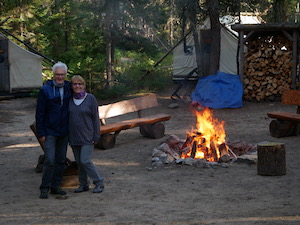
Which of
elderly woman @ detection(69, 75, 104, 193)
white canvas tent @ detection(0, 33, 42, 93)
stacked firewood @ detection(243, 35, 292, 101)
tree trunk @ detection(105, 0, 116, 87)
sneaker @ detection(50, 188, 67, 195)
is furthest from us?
white canvas tent @ detection(0, 33, 42, 93)

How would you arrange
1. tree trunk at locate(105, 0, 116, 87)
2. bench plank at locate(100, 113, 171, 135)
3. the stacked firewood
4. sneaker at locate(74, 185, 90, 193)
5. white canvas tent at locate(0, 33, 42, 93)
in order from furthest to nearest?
1. white canvas tent at locate(0, 33, 42, 93)
2. tree trunk at locate(105, 0, 116, 87)
3. the stacked firewood
4. bench plank at locate(100, 113, 171, 135)
5. sneaker at locate(74, 185, 90, 193)

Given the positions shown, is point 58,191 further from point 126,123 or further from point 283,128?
point 283,128

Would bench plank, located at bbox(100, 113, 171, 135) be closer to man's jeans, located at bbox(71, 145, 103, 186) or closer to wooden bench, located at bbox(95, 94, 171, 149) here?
wooden bench, located at bbox(95, 94, 171, 149)

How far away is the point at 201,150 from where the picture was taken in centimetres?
855

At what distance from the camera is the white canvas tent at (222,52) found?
19516 millimetres

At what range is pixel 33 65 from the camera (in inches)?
814

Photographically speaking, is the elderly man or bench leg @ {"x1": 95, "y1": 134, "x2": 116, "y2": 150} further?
bench leg @ {"x1": 95, "y1": 134, "x2": 116, "y2": 150}

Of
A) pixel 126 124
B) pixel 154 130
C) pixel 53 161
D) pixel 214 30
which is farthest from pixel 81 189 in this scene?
pixel 214 30

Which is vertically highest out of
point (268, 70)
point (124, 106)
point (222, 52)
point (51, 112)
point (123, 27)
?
point (123, 27)

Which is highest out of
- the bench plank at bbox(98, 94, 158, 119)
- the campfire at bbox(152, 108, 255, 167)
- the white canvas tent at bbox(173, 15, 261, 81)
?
the white canvas tent at bbox(173, 15, 261, 81)

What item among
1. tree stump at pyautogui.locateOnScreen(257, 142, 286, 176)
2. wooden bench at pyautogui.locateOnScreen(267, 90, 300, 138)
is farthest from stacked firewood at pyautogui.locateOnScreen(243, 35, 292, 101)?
tree stump at pyautogui.locateOnScreen(257, 142, 286, 176)

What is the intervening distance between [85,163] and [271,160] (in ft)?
9.23

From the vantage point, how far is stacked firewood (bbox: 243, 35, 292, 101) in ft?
54.4

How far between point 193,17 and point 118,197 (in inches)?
444
